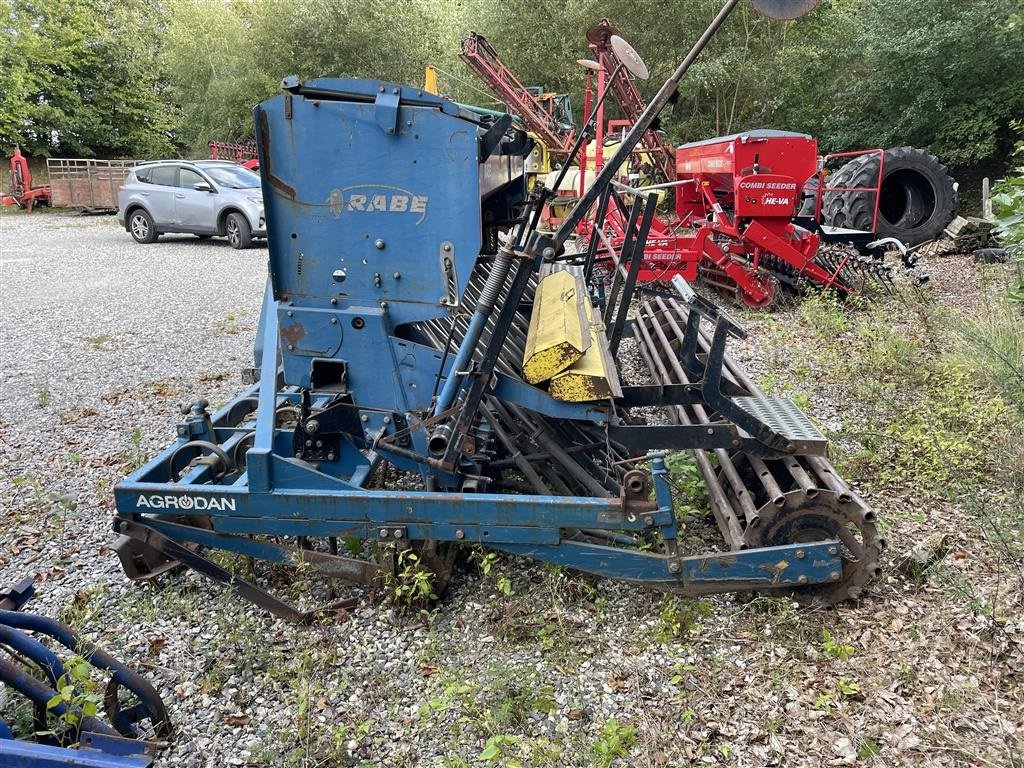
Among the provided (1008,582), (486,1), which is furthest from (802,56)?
(1008,582)

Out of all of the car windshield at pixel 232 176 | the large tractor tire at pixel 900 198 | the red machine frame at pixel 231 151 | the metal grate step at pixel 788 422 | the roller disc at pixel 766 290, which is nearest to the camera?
the metal grate step at pixel 788 422

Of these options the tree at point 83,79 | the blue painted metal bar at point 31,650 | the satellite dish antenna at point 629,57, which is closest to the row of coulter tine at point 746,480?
the satellite dish antenna at point 629,57

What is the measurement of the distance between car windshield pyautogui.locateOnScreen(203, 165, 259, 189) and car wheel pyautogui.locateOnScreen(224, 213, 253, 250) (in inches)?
24.4

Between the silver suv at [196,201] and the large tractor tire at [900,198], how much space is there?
33.3ft

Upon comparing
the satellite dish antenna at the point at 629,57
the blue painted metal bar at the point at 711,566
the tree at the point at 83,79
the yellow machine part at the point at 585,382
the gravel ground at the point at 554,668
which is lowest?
the gravel ground at the point at 554,668

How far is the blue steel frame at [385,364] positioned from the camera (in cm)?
322

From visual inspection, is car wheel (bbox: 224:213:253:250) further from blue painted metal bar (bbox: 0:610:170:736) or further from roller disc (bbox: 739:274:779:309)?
blue painted metal bar (bbox: 0:610:170:736)

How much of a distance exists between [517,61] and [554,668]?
20894 mm

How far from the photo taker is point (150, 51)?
29.2 meters

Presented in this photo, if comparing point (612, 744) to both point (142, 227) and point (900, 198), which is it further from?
point (142, 227)

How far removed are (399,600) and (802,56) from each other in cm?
1975

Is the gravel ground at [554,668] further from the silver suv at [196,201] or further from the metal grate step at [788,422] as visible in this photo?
the silver suv at [196,201]

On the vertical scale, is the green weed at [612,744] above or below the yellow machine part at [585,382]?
below

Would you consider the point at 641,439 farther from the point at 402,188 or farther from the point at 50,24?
the point at 50,24
